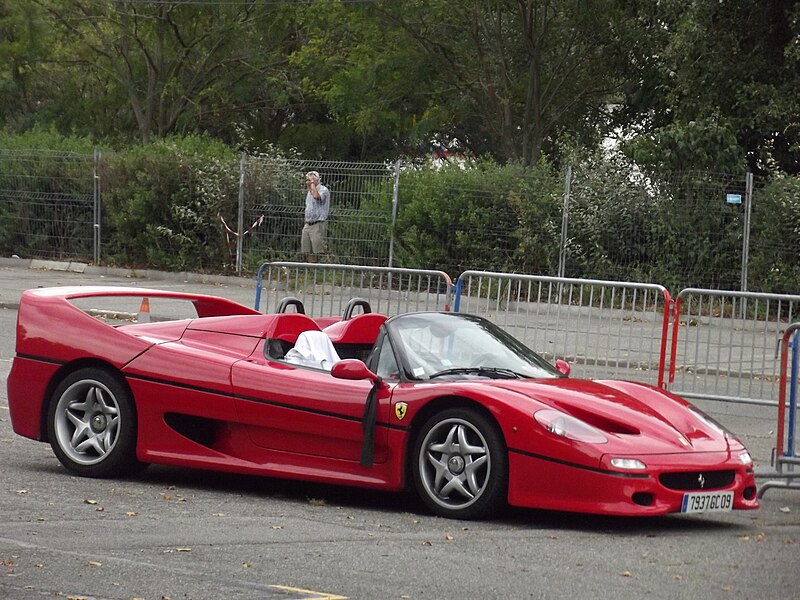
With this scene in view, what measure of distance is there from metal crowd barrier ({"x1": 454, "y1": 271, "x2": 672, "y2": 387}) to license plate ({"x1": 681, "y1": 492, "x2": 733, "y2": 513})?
367 cm

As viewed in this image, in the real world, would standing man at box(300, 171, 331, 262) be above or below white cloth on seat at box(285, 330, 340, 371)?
above

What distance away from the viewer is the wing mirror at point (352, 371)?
7797mm

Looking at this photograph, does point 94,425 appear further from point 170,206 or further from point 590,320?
point 170,206

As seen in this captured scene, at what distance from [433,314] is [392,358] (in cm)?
56

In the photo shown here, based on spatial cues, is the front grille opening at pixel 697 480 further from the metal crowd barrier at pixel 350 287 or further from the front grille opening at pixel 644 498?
the metal crowd barrier at pixel 350 287

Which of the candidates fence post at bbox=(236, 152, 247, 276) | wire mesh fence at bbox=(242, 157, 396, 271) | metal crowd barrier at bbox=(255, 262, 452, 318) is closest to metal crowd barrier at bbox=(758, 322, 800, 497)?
metal crowd barrier at bbox=(255, 262, 452, 318)

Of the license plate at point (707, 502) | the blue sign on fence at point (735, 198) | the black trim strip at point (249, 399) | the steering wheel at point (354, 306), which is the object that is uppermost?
the blue sign on fence at point (735, 198)

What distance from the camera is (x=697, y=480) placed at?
24.1 feet

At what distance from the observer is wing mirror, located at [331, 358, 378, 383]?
307 inches

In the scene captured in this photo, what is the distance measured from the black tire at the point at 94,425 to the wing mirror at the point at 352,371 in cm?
137

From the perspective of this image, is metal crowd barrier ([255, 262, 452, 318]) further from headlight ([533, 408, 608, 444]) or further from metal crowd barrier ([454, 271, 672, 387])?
headlight ([533, 408, 608, 444])

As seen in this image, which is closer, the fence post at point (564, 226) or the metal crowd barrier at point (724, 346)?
the metal crowd barrier at point (724, 346)

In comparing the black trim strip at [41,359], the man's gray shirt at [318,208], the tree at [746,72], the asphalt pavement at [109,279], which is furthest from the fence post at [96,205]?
the black trim strip at [41,359]

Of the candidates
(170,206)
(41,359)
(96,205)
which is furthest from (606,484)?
(96,205)
